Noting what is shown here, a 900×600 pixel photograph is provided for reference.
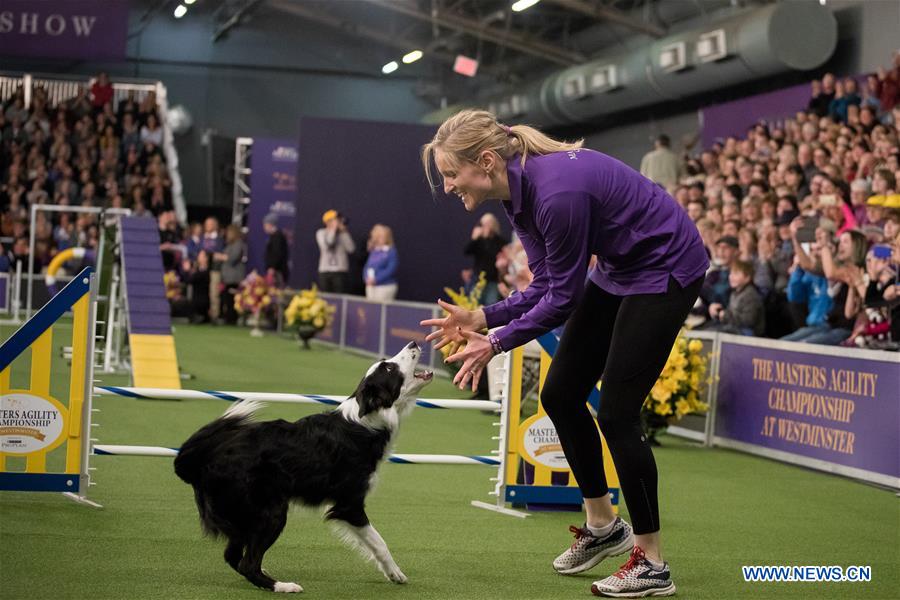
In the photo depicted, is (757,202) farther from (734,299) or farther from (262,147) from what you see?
(262,147)

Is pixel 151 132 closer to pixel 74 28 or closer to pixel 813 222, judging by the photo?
pixel 74 28

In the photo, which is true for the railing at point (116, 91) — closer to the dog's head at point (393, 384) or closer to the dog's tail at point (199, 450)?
the dog's head at point (393, 384)

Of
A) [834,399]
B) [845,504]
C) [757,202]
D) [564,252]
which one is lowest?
[845,504]

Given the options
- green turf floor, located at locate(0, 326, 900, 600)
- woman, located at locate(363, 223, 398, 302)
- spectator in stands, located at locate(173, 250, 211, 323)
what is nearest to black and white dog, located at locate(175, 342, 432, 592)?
green turf floor, located at locate(0, 326, 900, 600)

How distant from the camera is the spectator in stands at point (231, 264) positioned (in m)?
19.9

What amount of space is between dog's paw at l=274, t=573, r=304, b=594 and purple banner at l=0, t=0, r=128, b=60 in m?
14.7

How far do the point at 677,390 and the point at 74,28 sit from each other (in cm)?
1273

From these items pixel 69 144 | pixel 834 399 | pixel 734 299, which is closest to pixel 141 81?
pixel 69 144

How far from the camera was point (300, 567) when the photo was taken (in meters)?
4.30

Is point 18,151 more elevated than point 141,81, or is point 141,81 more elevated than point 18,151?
point 141,81

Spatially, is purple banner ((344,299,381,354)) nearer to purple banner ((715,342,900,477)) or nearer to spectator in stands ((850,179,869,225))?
spectator in stands ((850,179,869,225))

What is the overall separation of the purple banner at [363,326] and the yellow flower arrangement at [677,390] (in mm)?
6942

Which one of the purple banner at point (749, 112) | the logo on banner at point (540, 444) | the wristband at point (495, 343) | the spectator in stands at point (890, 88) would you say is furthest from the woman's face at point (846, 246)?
the purple banner at point (749, 112)

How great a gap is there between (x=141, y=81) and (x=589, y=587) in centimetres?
2568
